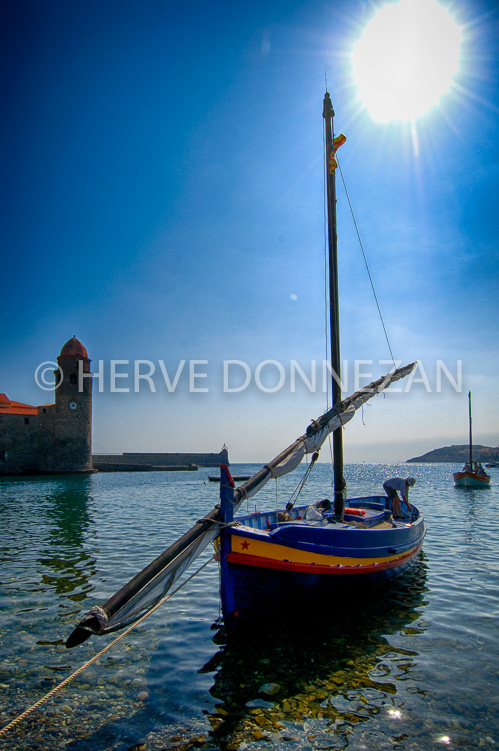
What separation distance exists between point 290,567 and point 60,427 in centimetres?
5572

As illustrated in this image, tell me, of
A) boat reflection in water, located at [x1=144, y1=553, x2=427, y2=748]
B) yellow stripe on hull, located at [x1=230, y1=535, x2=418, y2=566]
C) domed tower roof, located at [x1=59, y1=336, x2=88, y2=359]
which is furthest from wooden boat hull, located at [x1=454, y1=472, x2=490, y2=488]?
domed tower roof, located at [x1=59, y1=336, x2=88, y2=359]

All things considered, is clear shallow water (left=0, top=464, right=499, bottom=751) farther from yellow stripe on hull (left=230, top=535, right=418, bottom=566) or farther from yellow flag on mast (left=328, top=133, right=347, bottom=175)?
yellow flag on mast (left=328, top=133, right=347, bottom=175)

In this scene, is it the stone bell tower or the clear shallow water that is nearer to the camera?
the clear shallow water

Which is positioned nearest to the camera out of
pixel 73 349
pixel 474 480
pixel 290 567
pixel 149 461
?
pixel 290 567

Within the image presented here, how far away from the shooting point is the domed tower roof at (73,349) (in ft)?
189

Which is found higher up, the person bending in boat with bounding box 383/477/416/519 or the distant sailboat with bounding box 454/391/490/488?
the person bending in boat with bounding box 383/477/416/519

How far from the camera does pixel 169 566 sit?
548cm

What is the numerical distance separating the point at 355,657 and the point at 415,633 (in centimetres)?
166

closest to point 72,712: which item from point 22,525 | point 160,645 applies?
point 160,645

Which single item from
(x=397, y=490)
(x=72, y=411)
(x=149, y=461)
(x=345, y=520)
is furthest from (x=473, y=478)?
(x=149, y=461)

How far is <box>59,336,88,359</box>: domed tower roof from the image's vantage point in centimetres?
5772

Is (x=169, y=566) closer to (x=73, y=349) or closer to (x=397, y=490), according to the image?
(x=397, y=490)

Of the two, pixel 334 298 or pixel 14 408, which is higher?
pixel 334 298

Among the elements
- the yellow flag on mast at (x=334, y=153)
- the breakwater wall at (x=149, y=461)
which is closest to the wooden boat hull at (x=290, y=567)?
the yellow flag on mast at (x=334, y=153)
